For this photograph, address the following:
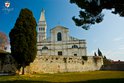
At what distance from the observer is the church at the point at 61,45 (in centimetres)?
6262

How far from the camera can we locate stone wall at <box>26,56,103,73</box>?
116 ft

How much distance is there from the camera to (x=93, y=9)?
1811 centimetres

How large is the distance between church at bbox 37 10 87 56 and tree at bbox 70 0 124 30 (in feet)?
140

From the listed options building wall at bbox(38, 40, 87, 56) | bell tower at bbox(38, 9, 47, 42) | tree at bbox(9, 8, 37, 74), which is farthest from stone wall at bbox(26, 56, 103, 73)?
bell tower at bbox(38, 9, 47, 42)

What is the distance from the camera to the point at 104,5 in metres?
17.6

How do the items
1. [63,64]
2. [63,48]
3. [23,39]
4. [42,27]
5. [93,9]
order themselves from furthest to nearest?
[42,27]
[63,48]
[63,64]
[23,39]
[93,9]

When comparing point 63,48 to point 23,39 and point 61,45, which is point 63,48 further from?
point 23,39

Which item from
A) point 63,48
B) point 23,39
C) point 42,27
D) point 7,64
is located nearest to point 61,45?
point 63,48

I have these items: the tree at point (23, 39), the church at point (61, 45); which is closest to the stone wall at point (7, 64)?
the tree at point (23, 39)

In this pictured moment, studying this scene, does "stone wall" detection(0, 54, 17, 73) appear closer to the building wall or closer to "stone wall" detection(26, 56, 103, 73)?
"stone wall" detection(26, 56, 103, 73)

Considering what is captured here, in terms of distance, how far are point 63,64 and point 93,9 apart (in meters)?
23.8

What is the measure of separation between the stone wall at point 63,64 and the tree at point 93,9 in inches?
617

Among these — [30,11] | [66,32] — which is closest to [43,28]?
[66,32]

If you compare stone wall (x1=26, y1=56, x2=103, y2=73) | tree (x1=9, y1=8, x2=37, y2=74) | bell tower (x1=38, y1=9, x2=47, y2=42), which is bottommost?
stone wall (x1=26, y1=56, x2=103, y2=73)
